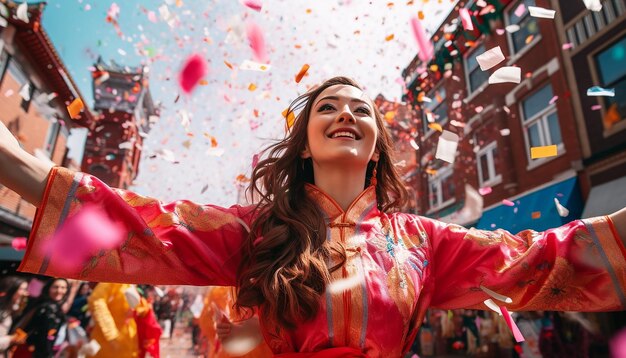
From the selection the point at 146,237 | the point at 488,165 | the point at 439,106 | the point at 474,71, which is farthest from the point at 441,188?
the point at 146,237

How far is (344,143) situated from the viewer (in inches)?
80.0

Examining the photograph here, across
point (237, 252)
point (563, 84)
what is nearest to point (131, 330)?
point (237, 252)

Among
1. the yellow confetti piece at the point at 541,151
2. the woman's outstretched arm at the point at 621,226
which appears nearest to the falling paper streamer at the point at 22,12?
the yellow confetti piece at the point at 541,151

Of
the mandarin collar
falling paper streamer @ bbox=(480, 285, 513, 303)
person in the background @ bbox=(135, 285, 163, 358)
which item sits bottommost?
person in the background @ bbox=(135, 285, 163, 358)

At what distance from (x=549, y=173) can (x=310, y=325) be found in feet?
31.6

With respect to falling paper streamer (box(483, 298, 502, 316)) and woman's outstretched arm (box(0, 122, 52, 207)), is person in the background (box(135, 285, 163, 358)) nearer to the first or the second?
woman's outstretched arm (box(0, 122, 52, 207))

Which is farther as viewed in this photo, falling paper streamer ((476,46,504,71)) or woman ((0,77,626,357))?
falling paper streamer ((476,46,504,71))

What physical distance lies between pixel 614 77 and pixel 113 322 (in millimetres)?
9713

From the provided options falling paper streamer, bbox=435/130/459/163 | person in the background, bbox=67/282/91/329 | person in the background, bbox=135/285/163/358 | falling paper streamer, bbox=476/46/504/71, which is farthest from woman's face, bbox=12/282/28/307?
falling paper streamer, bbox=476/46/504/71

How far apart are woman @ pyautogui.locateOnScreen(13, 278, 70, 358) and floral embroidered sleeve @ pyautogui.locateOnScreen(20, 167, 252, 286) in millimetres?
3923

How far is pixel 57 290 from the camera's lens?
17.0 ft

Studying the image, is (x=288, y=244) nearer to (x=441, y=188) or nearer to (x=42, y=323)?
(x=42, y=323)

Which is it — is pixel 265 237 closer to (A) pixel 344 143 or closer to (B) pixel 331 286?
(B) pixel 331 286

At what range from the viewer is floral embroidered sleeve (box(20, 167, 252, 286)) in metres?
1.47
